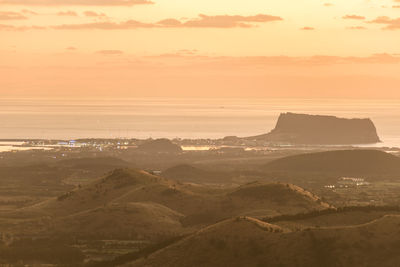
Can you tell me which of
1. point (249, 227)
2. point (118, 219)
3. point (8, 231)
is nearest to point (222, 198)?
point (118, 219)

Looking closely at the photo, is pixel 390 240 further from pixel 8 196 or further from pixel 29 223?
pixel 8 196

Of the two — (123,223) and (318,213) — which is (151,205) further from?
(318,213)

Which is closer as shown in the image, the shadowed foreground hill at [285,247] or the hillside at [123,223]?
the shadowed foreground hill at [285,247]

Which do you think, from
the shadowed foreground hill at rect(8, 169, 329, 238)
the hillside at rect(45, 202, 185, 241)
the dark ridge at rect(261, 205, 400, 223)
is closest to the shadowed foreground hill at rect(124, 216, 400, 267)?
the dark ridge at rect(261, 205, 400, 223)

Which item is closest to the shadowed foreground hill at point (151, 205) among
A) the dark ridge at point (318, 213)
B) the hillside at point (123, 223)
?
the hillside at point (123, 223)

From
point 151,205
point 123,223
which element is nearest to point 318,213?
point 123,223

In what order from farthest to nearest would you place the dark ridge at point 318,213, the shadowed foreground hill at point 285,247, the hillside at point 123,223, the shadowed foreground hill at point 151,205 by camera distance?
the shadowed foreground hill at point 151,205 → the hillside at point 123,223 → the dark ridge at point 318,213 → the shadowed foreground hill at point 285,247

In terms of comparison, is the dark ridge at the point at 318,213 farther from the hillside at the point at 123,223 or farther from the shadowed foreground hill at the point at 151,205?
the hillside at the point at 123,223

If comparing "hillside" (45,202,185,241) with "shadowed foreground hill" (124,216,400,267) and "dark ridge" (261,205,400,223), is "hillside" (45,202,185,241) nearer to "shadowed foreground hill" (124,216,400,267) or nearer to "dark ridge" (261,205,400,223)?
"dark ridge" (261,205,400,223)

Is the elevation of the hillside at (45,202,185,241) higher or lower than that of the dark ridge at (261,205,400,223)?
lower
